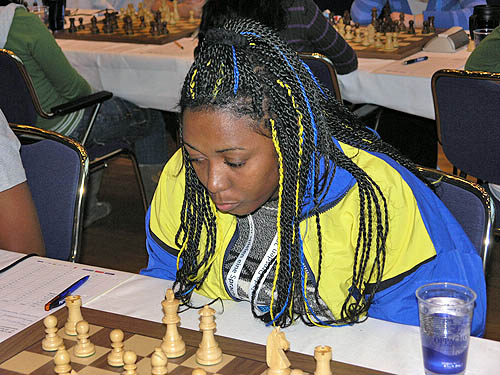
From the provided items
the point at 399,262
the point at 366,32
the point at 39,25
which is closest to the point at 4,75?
the point at 39,25

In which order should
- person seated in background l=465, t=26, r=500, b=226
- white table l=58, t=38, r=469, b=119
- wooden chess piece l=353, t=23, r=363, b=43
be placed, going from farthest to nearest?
wooden chess piece l=353, t=23, r=363, b=43
white table l=58, t=38, r=469, b=119
person seated in background l=465, t=26, r=500, b=226

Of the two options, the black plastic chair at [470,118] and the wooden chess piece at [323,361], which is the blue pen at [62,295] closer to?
the wooden chess piece at [323,361]

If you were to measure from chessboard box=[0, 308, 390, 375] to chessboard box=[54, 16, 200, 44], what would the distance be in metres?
2.56

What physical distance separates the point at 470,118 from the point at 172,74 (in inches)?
58.3

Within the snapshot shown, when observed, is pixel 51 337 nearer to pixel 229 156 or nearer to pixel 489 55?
pixel 229 156

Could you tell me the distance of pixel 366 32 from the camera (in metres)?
3.47

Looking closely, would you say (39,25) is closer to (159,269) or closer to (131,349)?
(159,269)

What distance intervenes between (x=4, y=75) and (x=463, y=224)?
201 centimetres

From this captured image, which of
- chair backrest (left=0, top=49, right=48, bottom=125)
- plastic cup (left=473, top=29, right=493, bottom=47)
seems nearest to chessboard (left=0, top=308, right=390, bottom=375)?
chair backrest (left=0, top=49, right=48, bottom=125)

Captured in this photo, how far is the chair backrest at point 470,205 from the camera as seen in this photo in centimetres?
151

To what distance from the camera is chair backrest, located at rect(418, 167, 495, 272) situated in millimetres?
1507

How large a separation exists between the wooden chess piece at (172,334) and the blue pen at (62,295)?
247 mm

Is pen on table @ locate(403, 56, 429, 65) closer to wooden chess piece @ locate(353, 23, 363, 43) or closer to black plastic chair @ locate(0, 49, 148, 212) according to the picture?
wooden chess piece @ locate(353, 23, 363, 43)

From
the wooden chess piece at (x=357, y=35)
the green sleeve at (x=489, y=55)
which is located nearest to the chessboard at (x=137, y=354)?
the green sleeve at (x=489, y=55)
